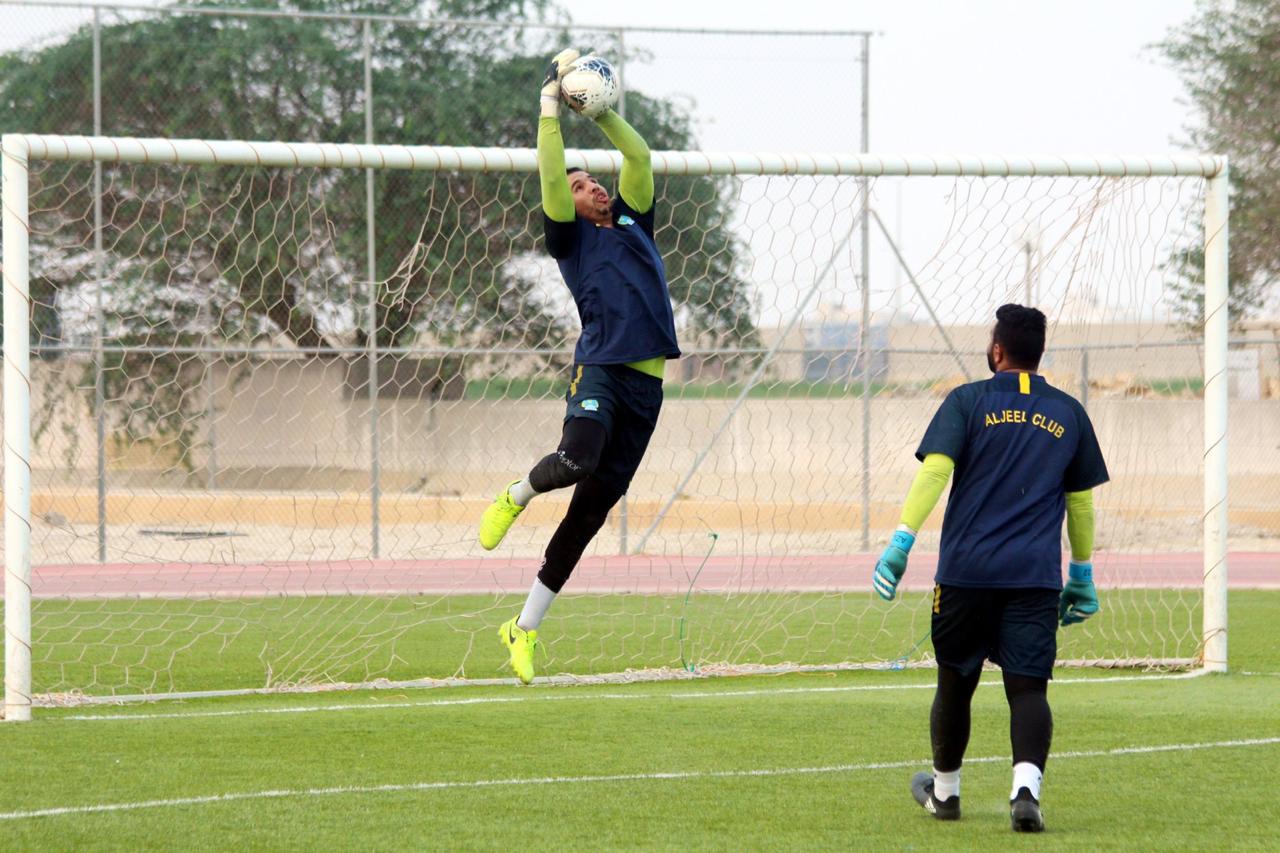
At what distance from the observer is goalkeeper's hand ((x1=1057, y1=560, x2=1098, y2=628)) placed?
5.69 metres

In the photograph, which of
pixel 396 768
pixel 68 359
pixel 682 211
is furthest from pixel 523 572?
pixel 396 768

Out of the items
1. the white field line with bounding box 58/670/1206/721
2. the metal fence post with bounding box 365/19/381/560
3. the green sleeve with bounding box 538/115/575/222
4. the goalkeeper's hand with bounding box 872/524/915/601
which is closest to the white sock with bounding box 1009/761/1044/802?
the goalkeeper's hand with bounding box 872/524/915/601

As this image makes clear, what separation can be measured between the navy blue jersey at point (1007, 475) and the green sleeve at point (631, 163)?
7.36ft

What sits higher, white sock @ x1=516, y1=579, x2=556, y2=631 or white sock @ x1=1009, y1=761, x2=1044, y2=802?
white sock @ x1=516, y1=579, x2=556, y2=631

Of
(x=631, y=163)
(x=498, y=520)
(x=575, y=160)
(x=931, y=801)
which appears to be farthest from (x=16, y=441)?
(x=931, y=801)

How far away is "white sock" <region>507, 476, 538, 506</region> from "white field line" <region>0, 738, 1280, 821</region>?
4.26ft

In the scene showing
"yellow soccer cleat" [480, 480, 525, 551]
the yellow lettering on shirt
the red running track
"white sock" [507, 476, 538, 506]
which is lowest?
the red running track

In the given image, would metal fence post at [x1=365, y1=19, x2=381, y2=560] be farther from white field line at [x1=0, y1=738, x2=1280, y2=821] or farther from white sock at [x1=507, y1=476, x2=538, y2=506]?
white field line at [x1=0, y1=738, x2=1280, y2=821]

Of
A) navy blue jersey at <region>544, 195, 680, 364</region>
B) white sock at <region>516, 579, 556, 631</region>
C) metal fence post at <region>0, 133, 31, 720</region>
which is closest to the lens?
navy blue jersey at <region>544, 195, 680, 364</region>

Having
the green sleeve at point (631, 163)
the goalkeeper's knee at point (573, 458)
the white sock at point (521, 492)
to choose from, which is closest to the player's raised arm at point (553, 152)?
the green sleeve at point (631, 163)

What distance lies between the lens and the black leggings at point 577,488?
22.5ft

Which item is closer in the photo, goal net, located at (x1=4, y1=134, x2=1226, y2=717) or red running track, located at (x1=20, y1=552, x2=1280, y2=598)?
goal net, located at (x1=4, y1=134, x2=1226, y2=717)

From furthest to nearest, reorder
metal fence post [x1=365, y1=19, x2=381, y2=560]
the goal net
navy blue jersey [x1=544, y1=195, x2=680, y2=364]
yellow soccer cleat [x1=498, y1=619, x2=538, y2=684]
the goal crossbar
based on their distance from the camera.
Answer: metal fence post [x1=365, y1=19, x2=381, y2=560] → the goal net → the goal crossbar → yellow soccer cleat [x1=498, y1=619, x2=538, y2=684] → navy blue jersey [x1=544, y1=195, x2=680, y2=364]

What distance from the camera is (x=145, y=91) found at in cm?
1816
